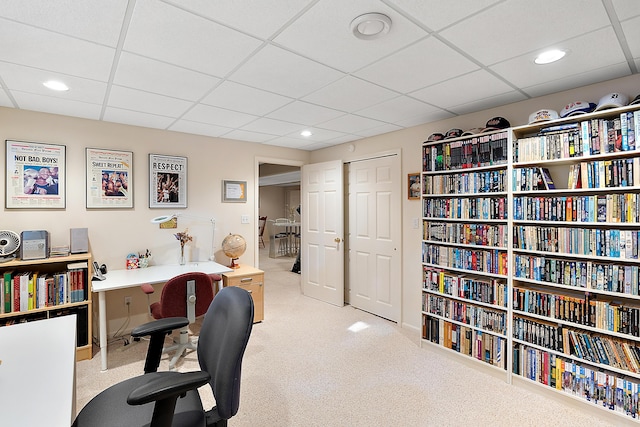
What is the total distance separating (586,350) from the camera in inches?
86.0

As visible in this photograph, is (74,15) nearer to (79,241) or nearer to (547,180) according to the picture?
(79,241)

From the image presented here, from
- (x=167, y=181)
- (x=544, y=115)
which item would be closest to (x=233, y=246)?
(x=167, y=181)

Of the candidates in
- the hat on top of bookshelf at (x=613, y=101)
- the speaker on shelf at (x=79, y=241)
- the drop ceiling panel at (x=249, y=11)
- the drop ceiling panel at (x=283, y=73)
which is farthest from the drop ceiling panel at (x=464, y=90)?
the speaker on shelf at (x=79, y=241)

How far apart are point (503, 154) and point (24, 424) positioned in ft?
10.4

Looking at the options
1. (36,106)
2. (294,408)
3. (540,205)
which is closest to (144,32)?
(36,106)

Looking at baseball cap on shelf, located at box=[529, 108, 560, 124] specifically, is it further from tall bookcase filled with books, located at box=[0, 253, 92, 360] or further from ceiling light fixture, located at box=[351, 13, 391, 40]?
tall bookcase filled with books, located at box=[0, 253, 92, 360]

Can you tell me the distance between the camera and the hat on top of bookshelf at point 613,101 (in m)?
2.07

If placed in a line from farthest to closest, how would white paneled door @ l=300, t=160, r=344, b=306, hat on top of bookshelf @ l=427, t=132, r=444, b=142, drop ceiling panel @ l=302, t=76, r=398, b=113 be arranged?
white paneled door @ l=300, t=160, r=344, b=306, hat on top of bookshelf @ l=427, t=132, r=444, b=142, drop ceiling panel @ l=302, t=76, r=398, b=113

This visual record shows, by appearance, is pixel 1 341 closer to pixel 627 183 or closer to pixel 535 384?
pixel 535 384

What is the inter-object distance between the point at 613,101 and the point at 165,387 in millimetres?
3025

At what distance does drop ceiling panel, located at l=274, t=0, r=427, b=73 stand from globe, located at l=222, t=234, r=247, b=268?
2.53 metres

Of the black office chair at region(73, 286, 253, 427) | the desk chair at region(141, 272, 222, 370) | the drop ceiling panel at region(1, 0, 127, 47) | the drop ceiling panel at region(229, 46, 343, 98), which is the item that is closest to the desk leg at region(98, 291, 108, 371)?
the desk chair at region(141, 272, 222, 370)

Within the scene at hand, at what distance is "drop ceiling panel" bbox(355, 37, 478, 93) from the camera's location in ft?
5.99

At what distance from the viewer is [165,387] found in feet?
3.66
